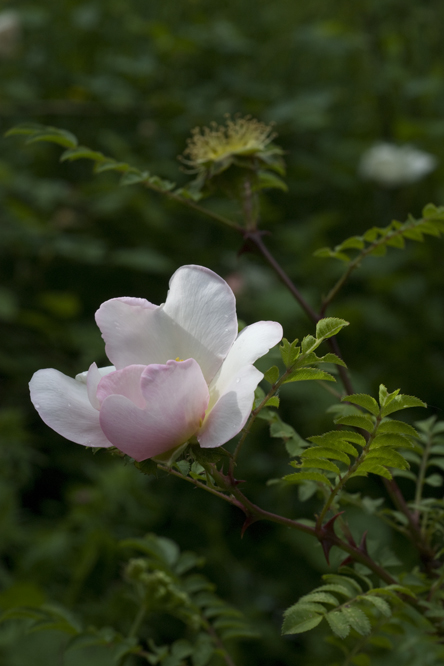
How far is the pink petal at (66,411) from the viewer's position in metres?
0.42

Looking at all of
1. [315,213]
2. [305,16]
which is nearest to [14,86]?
[315,213]

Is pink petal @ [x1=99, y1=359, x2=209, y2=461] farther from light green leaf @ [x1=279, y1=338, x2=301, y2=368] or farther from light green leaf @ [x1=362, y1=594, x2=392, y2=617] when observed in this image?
light green leaf @ [x1=362, y1=594, x2=392, y2=617]

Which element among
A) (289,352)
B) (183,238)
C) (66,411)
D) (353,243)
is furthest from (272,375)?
(183,238)

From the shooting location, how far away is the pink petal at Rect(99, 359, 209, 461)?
39cm

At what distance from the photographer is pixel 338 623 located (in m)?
0.41

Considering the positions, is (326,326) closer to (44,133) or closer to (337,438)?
(337,438)

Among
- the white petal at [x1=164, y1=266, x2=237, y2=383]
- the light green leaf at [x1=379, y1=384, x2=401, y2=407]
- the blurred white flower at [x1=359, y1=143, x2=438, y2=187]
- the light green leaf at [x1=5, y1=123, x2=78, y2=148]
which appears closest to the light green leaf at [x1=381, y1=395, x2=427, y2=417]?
the light green leaf at [x1=379, y1=384, x2=401, y2=407]

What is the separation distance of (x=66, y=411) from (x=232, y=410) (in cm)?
11

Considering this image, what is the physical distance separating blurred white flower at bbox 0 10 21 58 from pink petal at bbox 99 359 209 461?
2.25m

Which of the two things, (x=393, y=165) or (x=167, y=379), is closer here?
(x=167, y=379)

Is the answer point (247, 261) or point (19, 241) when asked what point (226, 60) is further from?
point (19, 241)

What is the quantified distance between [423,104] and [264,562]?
2.00 m

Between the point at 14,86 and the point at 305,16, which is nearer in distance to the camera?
the point at 14,86

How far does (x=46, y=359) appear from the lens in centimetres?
190
